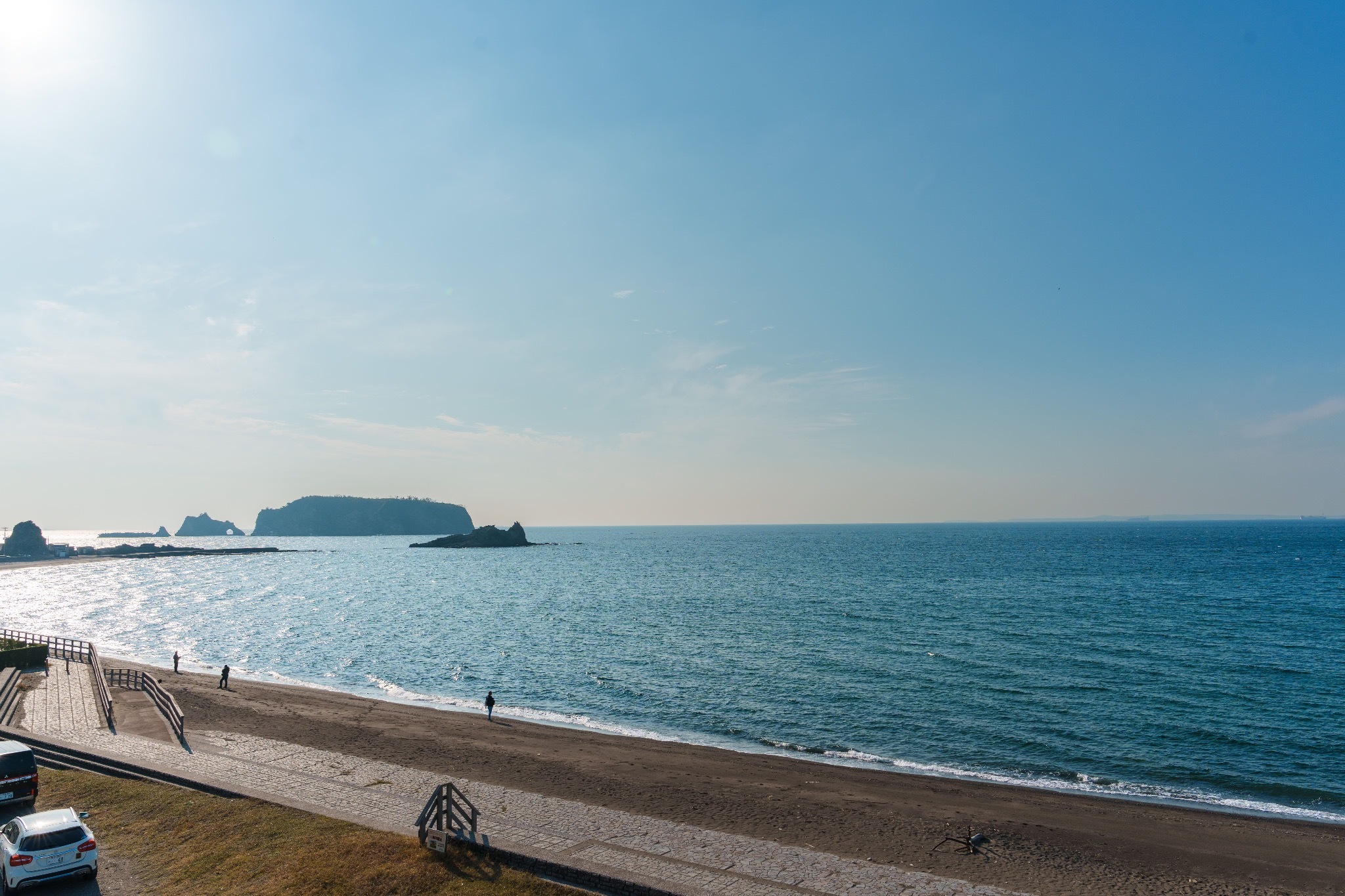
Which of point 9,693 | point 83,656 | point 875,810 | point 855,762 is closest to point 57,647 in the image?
point 83,656

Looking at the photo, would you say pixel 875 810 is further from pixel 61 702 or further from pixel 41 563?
pixel 41 563

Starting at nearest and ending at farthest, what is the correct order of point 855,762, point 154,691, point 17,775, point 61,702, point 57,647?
point 17,775 → point 855,762 → point 61,702 → point 154,691 → point 57,647

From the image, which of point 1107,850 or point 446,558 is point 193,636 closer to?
point 1107,850

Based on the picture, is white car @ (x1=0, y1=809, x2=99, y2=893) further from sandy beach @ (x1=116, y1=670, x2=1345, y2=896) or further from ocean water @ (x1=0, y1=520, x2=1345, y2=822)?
ocean water @ (x1=0, y1=520, x2=1345, y2=822)

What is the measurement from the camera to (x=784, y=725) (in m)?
38.1

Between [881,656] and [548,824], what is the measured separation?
38.0 meters

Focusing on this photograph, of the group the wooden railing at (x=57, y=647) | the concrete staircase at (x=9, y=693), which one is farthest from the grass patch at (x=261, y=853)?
the wooden railing at (x=57, y=647)

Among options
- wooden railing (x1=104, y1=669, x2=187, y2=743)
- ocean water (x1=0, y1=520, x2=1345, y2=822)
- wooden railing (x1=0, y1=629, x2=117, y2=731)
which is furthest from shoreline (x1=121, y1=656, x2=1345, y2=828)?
wooden railing (x1=0, y1=629, x2=117, y2=731)

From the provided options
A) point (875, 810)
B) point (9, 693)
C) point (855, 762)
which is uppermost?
point (9, 693)

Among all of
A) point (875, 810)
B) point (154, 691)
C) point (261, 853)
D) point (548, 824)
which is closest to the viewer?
point (261, 853)

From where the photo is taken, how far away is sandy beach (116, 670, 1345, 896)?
2066 cm

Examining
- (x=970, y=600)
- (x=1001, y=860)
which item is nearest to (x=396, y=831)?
(x=1001, y=860)

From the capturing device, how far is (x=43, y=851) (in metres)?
15.2

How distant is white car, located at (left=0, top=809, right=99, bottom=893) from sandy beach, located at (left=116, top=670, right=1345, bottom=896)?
13.9m
